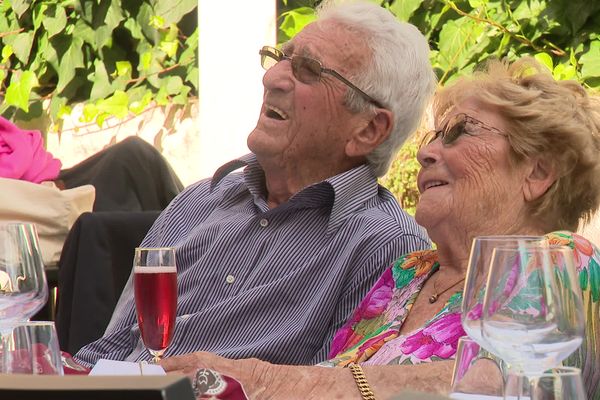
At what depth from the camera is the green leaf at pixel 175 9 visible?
19.7 ft

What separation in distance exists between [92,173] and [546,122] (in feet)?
→ 7.49

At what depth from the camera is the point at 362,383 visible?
1.99 metres

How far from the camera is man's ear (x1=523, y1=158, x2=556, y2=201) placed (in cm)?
239

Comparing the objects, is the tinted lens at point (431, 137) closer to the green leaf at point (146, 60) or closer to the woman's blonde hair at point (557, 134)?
the woman's blonde hair at point (557, 134)

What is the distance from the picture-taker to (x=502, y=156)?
2.42 metres

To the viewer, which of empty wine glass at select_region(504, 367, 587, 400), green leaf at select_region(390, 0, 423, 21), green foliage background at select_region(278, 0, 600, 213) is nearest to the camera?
empty wine glass at select_region(504, 367, 587, 400)

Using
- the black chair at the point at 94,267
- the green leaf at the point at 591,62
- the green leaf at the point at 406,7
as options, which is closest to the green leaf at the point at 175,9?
the green leaf at the point at 406,7

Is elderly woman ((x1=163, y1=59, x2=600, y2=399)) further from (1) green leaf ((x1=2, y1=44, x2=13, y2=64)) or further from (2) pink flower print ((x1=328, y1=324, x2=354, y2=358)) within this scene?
(1) green leaf ((x1=2, y1=44, x2=13, y2=64))

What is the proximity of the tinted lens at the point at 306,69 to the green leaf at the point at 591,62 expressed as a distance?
1.97 m

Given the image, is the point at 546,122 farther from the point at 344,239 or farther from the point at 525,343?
the point at 525,343

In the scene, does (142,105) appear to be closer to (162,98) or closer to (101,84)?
(162,98)

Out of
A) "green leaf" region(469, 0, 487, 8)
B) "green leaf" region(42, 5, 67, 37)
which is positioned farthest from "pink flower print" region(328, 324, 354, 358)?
"green leaf" region(42, 5, 67, 37)

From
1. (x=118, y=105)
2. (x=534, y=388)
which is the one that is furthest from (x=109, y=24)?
(x=534, y=388)

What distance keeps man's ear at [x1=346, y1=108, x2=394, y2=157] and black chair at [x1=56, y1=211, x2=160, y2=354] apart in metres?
0.79
